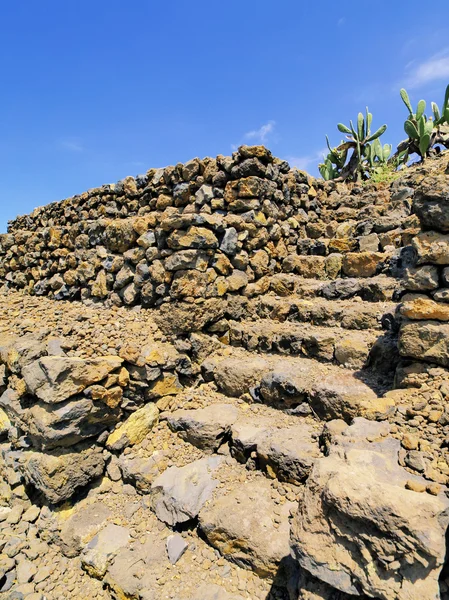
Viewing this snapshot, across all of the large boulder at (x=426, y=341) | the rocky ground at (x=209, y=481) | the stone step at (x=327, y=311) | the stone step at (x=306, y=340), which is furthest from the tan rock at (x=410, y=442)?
the stone step at (x=327, y=311)

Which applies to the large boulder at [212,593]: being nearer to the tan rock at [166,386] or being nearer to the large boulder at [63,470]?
the large boulder at [63,470]

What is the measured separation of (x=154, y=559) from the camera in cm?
282

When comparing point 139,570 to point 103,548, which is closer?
point 139,570

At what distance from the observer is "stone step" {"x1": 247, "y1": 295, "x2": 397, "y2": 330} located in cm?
400

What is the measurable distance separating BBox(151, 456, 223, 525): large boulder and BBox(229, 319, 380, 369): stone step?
1.62 meters

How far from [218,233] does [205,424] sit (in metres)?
2.73

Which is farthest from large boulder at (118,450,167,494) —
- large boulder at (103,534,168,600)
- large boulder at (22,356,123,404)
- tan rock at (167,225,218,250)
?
tan rock at (167,225,218,250)

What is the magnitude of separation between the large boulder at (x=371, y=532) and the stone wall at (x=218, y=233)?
3103 millimetres

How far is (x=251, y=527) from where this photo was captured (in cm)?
267

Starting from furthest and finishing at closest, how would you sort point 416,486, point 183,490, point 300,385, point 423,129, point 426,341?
point 423,129, point 300,385, point 183,490, point 426,341, point 416,486

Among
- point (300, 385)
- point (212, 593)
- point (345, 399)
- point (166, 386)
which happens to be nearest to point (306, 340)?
point (300, 385)

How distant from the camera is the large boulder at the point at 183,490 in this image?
305 centimetres

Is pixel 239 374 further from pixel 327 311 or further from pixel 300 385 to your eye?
pixel 327 311

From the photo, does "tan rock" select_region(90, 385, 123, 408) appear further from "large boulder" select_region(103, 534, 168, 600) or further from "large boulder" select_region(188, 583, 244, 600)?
"large boulder" select_region(188, 583, 244, 600)
